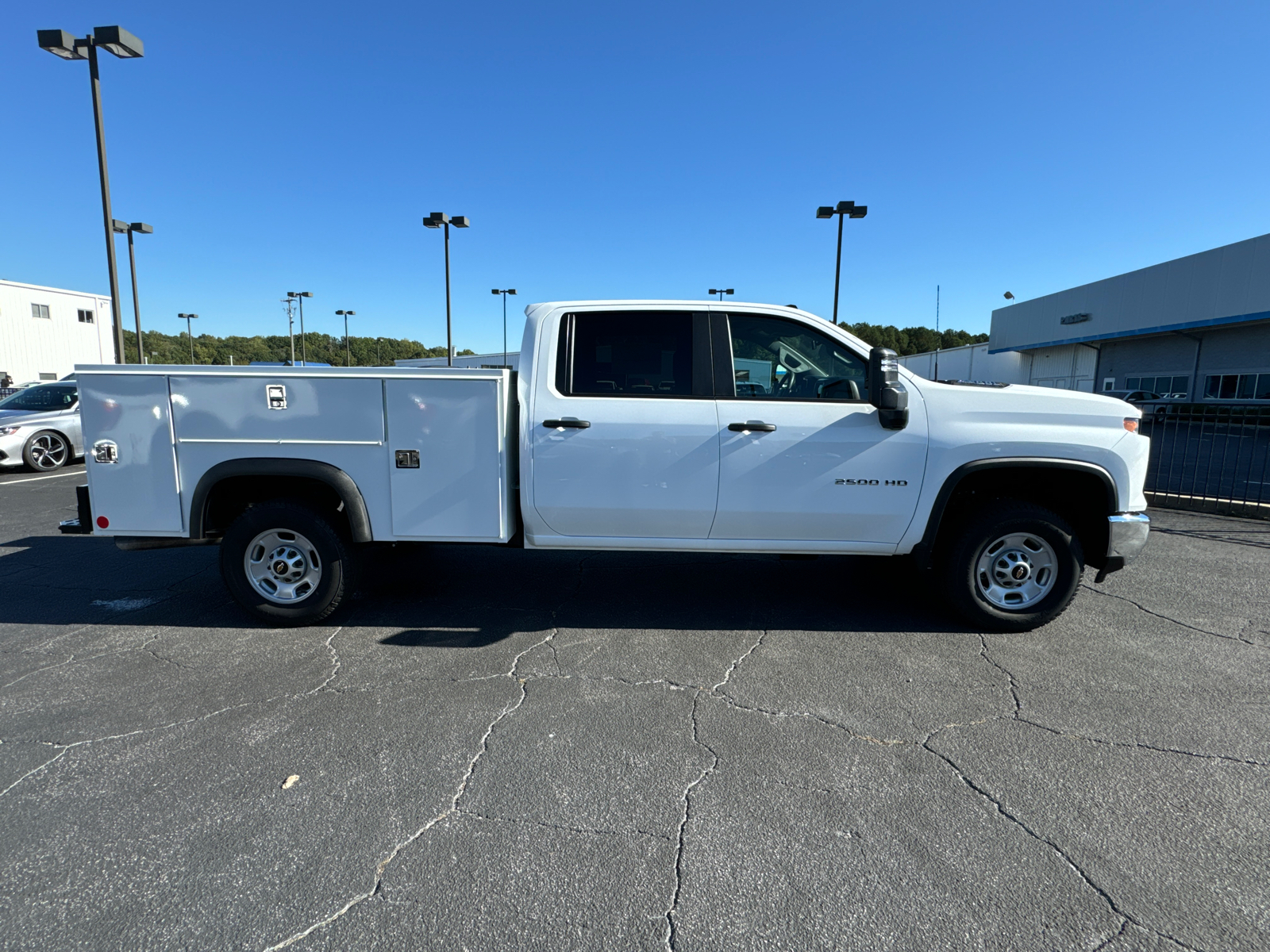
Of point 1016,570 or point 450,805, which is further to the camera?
point 1016,570

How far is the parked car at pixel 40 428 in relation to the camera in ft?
35.6

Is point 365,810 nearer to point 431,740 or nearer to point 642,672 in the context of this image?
point 431,740

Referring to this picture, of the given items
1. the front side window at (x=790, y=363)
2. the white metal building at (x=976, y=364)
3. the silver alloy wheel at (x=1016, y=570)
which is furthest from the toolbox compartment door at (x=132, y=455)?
the white metal building at (x=976, y=364)

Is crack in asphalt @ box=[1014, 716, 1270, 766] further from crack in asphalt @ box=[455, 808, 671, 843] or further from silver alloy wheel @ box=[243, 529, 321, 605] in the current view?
silver alloy wheel @ box=[243, 529, 321, 605]

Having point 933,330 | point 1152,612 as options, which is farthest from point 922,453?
point 933,330

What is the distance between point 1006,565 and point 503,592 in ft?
11.6

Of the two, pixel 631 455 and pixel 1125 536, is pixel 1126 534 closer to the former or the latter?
pixel 1125 536

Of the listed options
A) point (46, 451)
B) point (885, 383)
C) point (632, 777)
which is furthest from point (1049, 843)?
point (46, 451)

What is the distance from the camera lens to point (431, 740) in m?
3.07

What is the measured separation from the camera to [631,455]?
13.4 ft

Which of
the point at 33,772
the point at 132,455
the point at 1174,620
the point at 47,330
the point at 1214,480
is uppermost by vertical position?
the point at 47,330

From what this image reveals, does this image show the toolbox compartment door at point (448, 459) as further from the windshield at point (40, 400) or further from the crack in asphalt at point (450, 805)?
the windshield at point (40, 400)

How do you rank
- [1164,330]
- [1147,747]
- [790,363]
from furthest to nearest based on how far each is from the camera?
1. [1164,330]
2. [790,363]
3. [1147,747]

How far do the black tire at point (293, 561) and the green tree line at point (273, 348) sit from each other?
3080 inches
